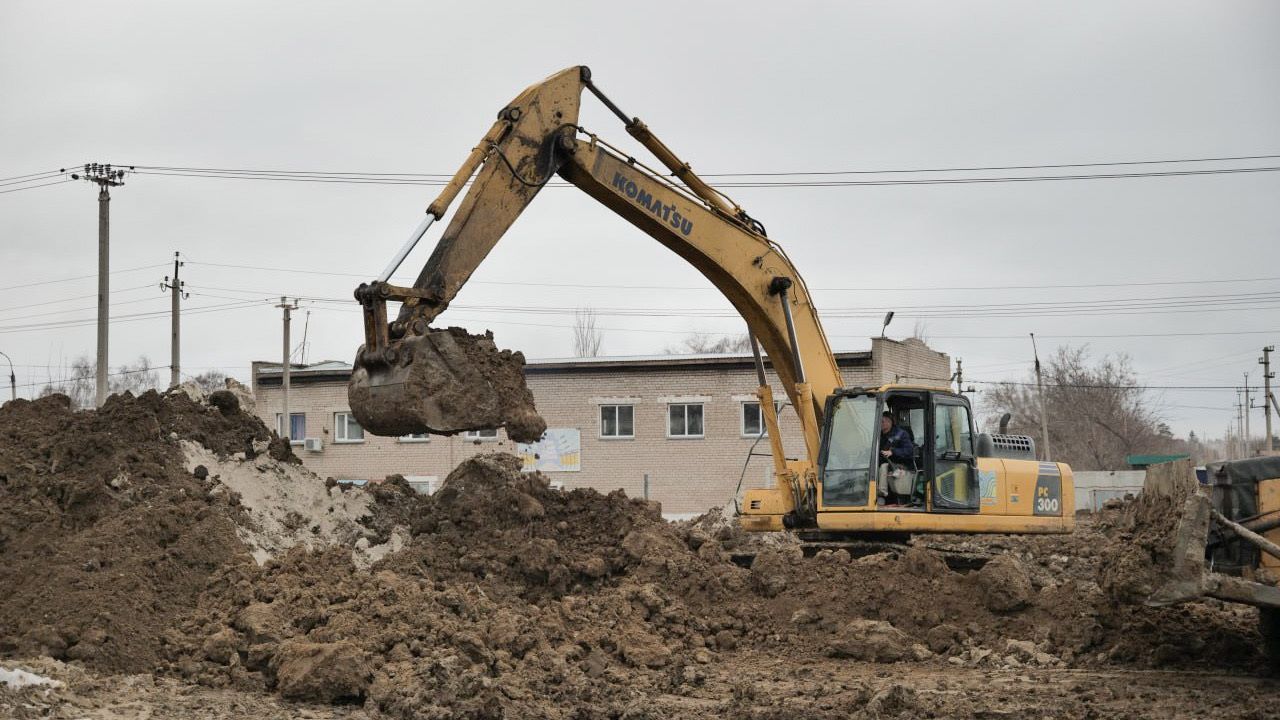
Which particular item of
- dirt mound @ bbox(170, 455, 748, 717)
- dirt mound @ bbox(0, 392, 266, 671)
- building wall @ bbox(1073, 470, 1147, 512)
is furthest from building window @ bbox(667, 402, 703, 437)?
dirt mound @ bbox(0, 392, 266, 671)

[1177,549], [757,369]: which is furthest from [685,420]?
[1177,549]

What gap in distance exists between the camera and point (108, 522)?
36.4 feet

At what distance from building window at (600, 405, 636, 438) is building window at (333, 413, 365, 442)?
7.69m

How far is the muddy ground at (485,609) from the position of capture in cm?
891

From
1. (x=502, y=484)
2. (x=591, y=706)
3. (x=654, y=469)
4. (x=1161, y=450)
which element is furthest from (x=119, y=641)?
(x=1161, y=450)

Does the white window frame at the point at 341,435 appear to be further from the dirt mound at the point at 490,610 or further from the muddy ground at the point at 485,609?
the dirt mound at the point at 490,610

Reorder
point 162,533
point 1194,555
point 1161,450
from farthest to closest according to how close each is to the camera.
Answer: point 1161,450, point 162,533, point 1194,555

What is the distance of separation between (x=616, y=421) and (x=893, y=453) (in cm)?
2222

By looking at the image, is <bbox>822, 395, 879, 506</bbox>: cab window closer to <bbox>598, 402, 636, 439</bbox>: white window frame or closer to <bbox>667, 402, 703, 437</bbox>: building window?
<bbox>667, 402, 703, 437</bbox>: building window

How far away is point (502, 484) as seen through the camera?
44.3ft

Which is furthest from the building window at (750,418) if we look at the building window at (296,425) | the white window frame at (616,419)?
the building window at (296,425)

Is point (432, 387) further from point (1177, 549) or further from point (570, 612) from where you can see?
point (1177, 549)

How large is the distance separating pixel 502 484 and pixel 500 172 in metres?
4.08

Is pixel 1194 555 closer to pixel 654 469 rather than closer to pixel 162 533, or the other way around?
pixel 162 533
